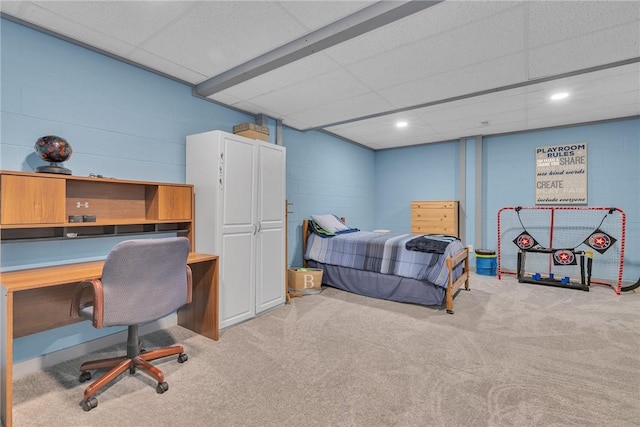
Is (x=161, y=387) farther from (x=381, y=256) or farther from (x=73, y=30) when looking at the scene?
(x=381, y=256)

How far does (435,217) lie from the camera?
5590 millimetres

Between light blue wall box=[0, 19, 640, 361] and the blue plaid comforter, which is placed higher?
light blue wall box=[0, 19, 640, 361]

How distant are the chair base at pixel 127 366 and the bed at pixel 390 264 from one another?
2369 millimetres

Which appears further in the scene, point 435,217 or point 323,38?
point 435,217

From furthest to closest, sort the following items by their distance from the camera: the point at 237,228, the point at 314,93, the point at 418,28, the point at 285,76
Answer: the point at 314,93 < the point at 237,228 < the point at 285,76 < the point at 418,28

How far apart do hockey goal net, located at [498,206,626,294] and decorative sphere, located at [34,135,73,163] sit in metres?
5.43

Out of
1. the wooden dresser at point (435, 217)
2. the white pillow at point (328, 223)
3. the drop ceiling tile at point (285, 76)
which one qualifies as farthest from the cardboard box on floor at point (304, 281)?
the wooden dresser at point (435, 217)

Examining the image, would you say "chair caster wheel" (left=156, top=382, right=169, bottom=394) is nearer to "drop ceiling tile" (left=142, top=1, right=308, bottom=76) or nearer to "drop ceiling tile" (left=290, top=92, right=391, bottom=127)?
"drop ceiling tile" (left=142, top=1, right=308, bottom=76)

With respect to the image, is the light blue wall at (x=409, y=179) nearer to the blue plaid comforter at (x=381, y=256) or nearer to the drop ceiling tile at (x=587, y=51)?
the blue plaid comforter at (x=381, y=256)

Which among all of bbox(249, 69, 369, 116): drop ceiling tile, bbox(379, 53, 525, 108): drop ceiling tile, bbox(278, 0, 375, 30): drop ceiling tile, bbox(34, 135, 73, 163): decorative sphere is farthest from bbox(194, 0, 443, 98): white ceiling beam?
bbox(34, 135, 73, 163): decorative sphere

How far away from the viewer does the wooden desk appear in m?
1.63

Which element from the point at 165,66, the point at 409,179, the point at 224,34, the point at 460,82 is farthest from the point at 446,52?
the point at 409,179

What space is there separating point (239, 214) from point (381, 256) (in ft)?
6.13

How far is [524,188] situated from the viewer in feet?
16.7
